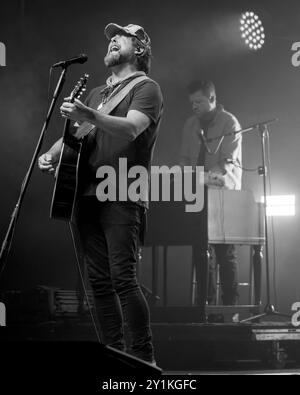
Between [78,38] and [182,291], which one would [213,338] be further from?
[78,38]

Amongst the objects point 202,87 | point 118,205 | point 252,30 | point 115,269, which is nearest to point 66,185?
point 118,205

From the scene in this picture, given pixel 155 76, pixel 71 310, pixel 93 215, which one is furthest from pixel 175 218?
pixel 93 215

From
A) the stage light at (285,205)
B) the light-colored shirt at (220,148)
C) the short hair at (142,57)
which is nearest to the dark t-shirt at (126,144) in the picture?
the short hair at (142,57)

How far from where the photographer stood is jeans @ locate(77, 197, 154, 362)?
2.74 m

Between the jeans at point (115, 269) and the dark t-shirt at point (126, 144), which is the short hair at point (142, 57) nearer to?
the dark t-shirt at point (126, 144)

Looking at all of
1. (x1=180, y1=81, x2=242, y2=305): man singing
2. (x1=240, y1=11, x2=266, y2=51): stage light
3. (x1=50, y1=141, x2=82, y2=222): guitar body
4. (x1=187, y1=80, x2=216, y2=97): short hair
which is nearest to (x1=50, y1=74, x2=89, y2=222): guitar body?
(x1=50, y1=141, x2=82, y2=222): guitar body

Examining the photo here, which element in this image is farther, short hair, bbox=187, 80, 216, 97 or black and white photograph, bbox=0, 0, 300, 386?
short hair, bbox=187, 80, 216, 97

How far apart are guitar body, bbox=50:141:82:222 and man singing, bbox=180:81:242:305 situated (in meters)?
2.46

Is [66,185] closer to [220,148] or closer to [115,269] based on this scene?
[115,269]

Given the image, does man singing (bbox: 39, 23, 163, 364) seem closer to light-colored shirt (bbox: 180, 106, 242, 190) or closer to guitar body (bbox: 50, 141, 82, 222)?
guitar body (bbox: 50, 141, 82, 222)

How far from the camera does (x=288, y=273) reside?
23.5ft

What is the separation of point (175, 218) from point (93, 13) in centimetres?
225

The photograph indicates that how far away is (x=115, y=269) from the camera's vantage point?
9.17 ft

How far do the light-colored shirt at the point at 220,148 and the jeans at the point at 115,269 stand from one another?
9.00 ft
